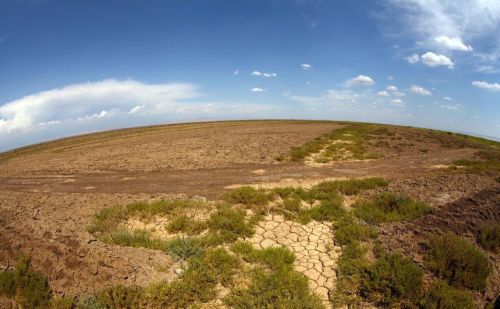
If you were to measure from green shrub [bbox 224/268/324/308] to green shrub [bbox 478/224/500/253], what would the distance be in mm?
5804

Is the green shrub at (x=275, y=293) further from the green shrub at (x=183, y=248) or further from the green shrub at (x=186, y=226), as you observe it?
the green shrub at (x=186, y=226)

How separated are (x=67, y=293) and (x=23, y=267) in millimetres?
1563

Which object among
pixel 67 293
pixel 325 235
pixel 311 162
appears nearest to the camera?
pixel 67 293

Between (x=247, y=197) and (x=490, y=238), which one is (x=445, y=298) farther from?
(x=247, y=197)

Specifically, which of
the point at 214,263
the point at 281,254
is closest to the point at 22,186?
the point at 214,263

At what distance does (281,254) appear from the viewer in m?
8.20

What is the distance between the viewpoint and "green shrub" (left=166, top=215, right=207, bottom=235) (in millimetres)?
9821

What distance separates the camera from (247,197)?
12.8 metres

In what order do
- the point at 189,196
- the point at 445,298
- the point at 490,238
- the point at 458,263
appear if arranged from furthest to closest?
the point at 189,196 → the point at 490,238 → the point at 458,263 → the point at 445,298

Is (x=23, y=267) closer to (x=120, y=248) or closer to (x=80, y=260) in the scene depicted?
(x=80, y=260)

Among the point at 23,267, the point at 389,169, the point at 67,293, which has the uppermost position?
the point at 389,169

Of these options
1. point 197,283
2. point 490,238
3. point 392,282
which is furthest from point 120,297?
point 490,238

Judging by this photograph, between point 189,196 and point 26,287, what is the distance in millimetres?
7570

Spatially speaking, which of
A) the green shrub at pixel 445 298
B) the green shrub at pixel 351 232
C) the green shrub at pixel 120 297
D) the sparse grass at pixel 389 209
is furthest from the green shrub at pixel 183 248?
the sparse grass at pixel 389 209
